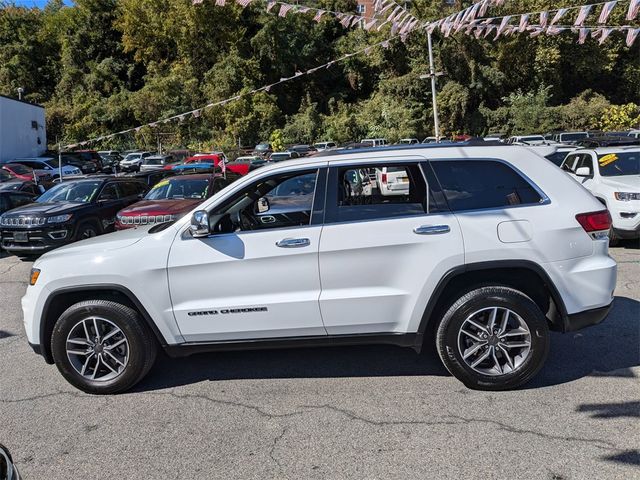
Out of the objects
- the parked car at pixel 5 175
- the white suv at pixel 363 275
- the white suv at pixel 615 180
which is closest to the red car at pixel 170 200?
the white suv at pixel 363 275

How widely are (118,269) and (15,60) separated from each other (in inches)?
2560

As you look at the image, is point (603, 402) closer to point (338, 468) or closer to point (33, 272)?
point (338, 468)

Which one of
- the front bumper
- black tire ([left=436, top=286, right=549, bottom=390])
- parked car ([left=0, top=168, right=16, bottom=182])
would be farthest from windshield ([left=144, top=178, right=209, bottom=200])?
parked car ([left=0, top=168, right=16, bottom=182])

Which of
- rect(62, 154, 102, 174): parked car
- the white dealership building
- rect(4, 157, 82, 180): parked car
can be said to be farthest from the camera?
rect(62, 154, 102, 174): parked car

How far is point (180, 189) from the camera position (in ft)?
35.1

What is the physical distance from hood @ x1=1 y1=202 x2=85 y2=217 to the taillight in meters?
9.12

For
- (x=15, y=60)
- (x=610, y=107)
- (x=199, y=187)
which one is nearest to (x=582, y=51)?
(x=610, y=107)

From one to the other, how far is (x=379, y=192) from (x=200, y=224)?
1.50m

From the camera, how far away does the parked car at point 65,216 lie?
997 cm

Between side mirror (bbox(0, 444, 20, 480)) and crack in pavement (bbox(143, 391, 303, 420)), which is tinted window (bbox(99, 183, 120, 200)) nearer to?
crack in pavement (bbox(143, 391, 303, 420))

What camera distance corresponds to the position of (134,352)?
4.24 meters

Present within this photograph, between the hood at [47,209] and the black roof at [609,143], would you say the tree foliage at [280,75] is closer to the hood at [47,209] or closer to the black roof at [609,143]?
the black roof at [609,143]

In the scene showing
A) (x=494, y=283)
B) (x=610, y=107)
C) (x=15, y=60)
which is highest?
(x=15, y=60)

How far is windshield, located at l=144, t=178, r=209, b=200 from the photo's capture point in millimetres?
10547
